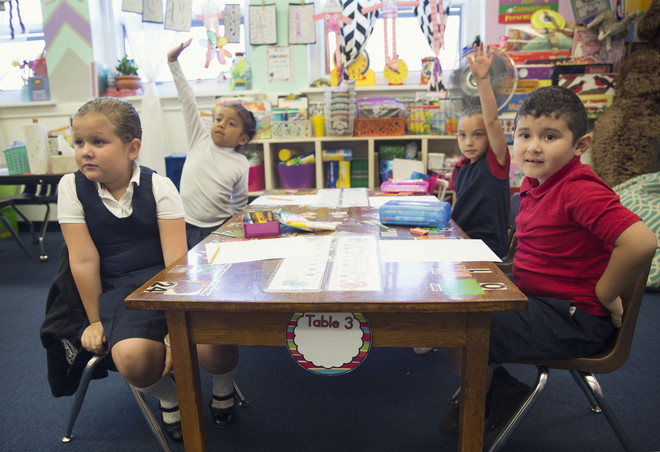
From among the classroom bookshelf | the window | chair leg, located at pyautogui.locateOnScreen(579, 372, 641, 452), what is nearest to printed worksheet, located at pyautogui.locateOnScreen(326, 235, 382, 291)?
chair leg, located at pyautogui.locateOnScreen(579, 372, 641, 452)

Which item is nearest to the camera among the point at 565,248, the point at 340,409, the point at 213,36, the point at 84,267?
the point at 565,248

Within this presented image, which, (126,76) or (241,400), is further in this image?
(126,76)

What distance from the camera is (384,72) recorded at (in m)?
3.49

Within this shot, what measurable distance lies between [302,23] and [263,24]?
32 cm

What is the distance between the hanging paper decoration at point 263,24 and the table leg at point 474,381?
10.7 feet

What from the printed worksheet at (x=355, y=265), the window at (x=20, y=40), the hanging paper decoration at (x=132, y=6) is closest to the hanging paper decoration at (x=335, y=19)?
the hanging paper decoration at (x=132, y=6)

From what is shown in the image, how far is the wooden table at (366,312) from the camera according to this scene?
76cm

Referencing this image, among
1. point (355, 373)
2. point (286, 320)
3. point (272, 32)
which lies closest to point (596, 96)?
point (272, 32)

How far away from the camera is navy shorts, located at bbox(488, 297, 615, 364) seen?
96 cm

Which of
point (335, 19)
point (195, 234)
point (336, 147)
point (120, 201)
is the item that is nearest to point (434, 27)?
point (335, 19)

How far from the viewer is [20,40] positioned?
3.85 meters

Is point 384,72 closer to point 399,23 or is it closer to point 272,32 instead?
point 399,23

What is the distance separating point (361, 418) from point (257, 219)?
2.31 feet

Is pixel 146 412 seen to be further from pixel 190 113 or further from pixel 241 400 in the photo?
pixel 190 113
